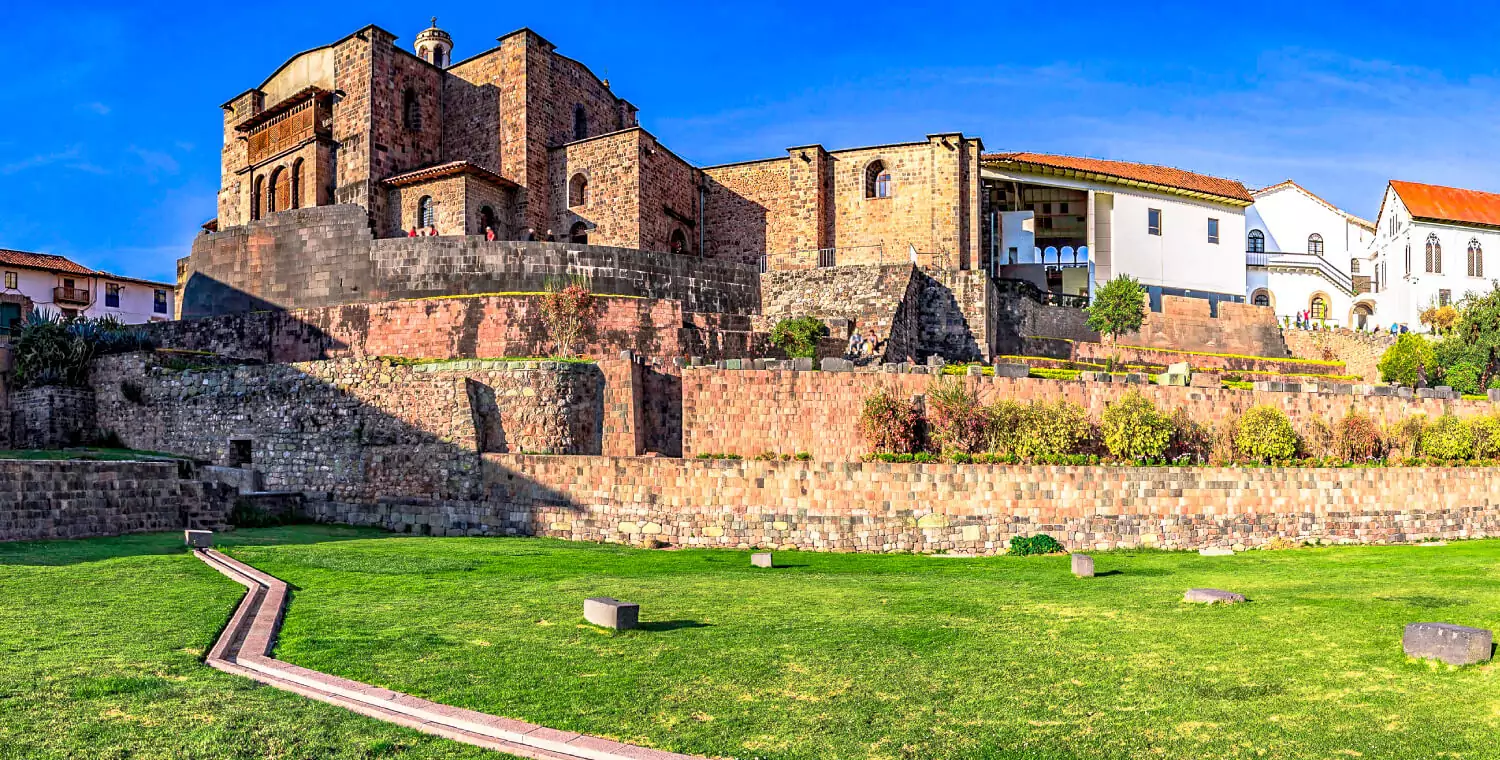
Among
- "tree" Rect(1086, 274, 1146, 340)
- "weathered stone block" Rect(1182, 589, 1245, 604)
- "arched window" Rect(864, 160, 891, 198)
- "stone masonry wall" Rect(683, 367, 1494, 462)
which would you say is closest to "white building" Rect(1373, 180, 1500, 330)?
"tree" Rect(1086, 274, 1146, 340)

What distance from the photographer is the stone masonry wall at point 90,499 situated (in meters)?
15.5

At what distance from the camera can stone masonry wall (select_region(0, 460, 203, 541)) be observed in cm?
1548

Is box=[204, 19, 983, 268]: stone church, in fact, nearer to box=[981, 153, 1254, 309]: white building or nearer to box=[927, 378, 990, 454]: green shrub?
box=[981, 153, 1254, 309]: white building

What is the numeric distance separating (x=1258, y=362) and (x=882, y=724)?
32.2m

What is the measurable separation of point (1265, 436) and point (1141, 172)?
23463mm

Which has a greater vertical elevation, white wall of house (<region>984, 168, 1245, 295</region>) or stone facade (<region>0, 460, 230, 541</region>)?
white wall of house (<region>984, 168, 1245, 295</region>)

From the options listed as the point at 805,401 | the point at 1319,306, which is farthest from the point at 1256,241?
the point at 805,401

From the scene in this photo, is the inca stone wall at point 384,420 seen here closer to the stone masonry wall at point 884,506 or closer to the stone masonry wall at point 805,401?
the stone masonry wall at point 884,506

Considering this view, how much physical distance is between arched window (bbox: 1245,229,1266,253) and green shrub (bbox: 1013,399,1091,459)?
34316mm

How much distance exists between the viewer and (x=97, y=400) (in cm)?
2722

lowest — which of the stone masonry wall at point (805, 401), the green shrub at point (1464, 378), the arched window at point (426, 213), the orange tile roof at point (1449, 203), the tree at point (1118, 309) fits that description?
the stone masonry wall at point (805, 401)

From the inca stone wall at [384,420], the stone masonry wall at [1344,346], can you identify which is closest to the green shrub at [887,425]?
the inca stone wall at [384,420]

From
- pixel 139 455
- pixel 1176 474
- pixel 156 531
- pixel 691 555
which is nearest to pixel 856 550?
pixel 691 555

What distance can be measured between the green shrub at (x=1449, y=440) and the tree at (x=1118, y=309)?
13.7m
